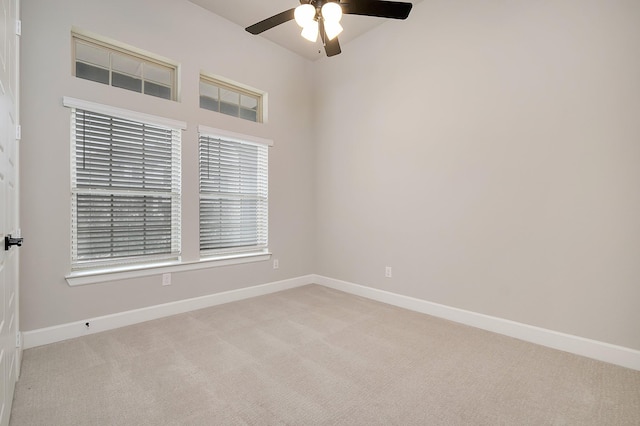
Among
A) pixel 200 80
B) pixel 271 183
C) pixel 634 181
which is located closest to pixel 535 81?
pixel 634 181

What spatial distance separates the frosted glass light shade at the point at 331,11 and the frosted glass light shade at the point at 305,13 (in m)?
0.09

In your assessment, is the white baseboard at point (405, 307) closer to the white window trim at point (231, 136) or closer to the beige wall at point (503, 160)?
the beige wall at point (503, 160)

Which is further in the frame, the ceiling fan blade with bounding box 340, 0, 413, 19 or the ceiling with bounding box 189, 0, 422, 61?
the ceiling with bounding box 189, 0, 422, 61

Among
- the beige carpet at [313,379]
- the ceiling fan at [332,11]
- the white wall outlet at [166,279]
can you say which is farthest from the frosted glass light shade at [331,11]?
the white wall outlet at [166,279]

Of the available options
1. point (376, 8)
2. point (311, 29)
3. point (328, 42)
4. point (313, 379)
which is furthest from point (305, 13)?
point (313, 379)

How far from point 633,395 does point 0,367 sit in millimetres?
3250

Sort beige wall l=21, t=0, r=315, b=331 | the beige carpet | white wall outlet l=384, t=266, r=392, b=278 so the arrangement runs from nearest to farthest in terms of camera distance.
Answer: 1. the beige carpet
2. beige wall l=21, t=0, r=315, b=331
3. white wall outlet l=384, t=266, r=392, b=278

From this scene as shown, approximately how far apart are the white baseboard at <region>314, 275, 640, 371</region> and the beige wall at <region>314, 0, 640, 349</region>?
0.22ft

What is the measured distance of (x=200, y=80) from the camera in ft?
11.1

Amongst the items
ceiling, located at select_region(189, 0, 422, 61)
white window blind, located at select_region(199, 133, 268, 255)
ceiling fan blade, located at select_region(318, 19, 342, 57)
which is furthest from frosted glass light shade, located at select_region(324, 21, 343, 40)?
white window blind, located at select_region(199, 133, 268, 255)

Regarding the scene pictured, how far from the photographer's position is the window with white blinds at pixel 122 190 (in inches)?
103

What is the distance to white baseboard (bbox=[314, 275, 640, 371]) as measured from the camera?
218 cm

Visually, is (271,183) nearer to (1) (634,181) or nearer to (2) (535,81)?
(2) (535,81)

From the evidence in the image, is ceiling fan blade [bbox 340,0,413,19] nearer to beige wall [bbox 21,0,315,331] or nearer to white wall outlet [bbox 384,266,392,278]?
beige wall [bbox 21,0,315,331]
